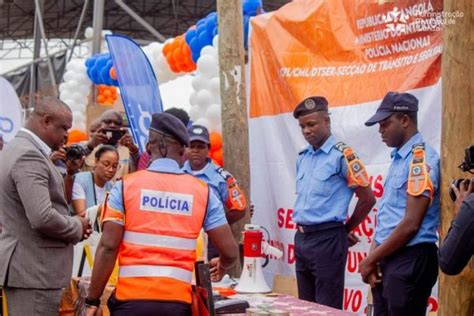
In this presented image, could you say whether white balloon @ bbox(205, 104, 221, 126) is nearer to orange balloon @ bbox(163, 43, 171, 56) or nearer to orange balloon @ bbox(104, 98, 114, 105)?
orange balloon @ bbox(163, 43, 171, 56)

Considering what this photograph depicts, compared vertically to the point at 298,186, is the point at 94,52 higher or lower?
higher

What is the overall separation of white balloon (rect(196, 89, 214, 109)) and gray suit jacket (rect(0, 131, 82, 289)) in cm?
408

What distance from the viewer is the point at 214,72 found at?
819 centimetres

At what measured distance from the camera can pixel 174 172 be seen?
3.62 metres

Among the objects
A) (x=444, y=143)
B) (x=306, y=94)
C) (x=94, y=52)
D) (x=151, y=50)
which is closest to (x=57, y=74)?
(x=94, y=52)

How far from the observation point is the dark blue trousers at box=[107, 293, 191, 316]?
11.4ft

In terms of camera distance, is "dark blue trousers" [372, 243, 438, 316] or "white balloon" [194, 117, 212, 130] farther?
"white balloon" [194, 117, 212, 130]

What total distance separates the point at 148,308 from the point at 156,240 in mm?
294

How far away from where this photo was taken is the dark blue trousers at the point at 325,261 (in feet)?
16.9

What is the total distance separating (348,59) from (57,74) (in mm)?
12603

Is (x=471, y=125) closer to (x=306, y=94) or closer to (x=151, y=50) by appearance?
(x=306, y=94)

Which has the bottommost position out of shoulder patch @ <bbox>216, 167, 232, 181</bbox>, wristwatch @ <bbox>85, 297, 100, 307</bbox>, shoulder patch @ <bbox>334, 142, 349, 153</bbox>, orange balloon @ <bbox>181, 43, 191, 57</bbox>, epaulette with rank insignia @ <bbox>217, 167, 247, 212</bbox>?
wristwatch @ <bbox>85, 297, 100, 307</bbox>

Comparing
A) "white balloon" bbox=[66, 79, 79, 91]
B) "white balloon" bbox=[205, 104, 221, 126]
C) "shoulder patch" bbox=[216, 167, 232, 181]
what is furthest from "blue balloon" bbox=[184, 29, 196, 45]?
"white balloon" bbox=[66, 79, 79, 91]

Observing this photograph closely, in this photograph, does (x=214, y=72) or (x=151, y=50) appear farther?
(x=151, y=50)
